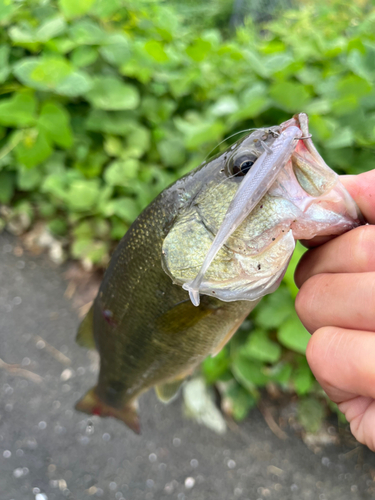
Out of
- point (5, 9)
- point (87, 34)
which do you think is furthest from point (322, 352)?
A: point (5, 9)

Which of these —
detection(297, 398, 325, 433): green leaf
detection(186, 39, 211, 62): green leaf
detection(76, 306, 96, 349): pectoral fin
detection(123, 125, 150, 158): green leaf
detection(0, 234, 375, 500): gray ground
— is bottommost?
detection(0, 234, 375, 500): gray ground

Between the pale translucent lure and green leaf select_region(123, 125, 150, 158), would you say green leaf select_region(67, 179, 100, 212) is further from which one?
the pale translucent lure

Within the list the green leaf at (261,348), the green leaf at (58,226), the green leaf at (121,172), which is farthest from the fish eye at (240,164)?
the green leaf at (58,226)

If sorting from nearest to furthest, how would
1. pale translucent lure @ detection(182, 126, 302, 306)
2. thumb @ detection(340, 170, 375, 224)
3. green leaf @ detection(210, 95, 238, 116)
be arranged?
pale translucent lure @ detection(182, 126, 302, 306) → thumb @ detection(340, 170, 375, 224) → green leaf @ detection(210, 95, 238, 116)

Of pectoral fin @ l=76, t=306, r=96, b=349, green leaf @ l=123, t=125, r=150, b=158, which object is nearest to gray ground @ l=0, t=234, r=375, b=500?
pectoral fin @ l=76, t=306, r=96, b=349

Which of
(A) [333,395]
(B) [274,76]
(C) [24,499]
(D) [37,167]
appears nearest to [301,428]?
(A) [333,395]

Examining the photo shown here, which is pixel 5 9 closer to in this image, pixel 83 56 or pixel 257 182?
pixel 83 56

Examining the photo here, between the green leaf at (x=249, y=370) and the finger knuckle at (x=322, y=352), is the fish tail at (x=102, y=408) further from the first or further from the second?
the finger knuckle at (x=322, y=352)

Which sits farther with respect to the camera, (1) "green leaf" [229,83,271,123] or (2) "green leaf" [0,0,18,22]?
(2) "green leaf" [0,0,18,22]
